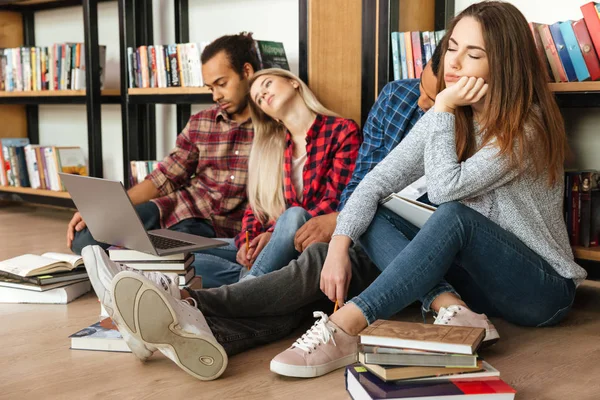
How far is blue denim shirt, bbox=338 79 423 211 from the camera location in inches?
87.1

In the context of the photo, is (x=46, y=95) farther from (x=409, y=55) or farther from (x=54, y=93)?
(x=409, y=55)

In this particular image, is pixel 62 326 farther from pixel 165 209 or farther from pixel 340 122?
pixel 340 122

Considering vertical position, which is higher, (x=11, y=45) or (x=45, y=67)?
(x=11, y=45)

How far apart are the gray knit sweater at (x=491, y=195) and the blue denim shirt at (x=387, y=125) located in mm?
385

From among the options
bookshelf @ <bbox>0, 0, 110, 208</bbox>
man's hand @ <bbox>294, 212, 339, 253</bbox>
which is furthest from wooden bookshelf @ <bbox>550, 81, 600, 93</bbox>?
bookshelf @ <bbox>0, 0, 110, 208</bbox>

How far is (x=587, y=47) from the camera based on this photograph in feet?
7.09

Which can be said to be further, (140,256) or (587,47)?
(587,47)

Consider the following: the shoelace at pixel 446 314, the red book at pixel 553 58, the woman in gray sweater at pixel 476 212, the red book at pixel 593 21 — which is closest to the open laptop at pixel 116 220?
the woman in gray sweater at pixel 476 212

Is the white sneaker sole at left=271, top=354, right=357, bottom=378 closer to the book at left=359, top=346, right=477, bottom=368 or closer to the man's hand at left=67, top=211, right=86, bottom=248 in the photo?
the book at left=359, top=346, right=477, bottom=368

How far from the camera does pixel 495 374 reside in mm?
1394

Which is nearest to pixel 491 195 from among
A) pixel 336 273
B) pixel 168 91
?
pixel 336 273

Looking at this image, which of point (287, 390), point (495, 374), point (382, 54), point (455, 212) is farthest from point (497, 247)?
point (382, 54)

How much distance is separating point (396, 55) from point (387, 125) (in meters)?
0.40

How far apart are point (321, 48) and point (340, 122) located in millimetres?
435
